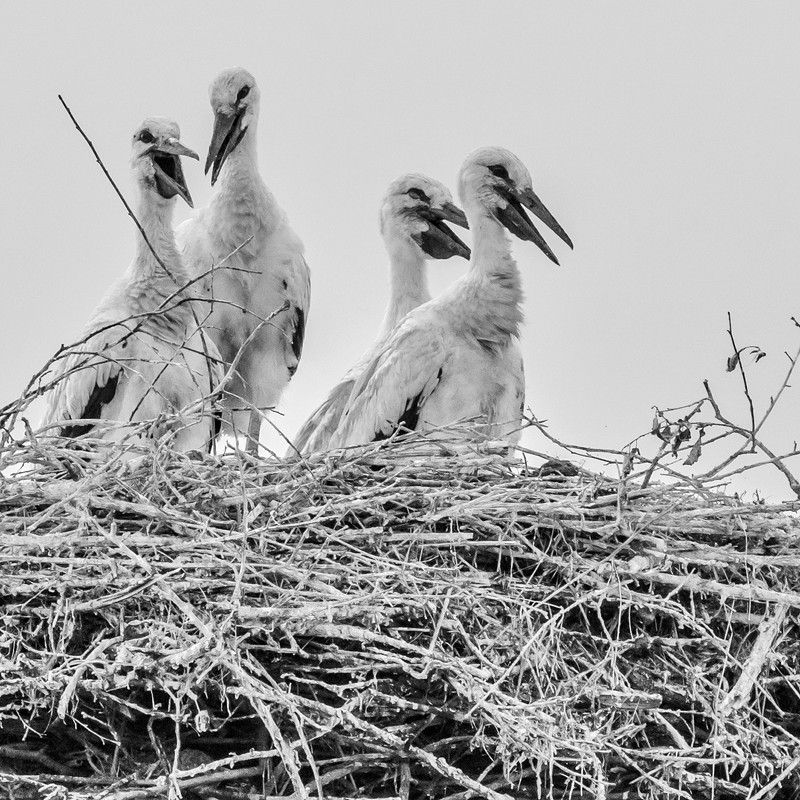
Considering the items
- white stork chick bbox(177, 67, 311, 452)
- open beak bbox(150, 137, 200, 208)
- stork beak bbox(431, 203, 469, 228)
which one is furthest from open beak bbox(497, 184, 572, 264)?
open beak bbox(150, 137, 200, 208)

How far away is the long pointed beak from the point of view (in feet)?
20.2

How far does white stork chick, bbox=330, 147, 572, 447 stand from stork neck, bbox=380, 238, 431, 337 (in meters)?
0.71

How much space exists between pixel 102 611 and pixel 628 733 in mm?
1239

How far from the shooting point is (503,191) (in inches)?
248

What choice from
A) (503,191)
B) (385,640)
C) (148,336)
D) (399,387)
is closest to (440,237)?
(503,191)

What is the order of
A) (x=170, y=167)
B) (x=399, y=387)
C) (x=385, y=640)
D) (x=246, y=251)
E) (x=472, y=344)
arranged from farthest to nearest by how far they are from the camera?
(x=246, y=251)
(x=170, y=167)
(x=472, y=344)
(x=399, y=387)
(x=385, y=640)

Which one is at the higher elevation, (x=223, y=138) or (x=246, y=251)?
(x=223, y=138)

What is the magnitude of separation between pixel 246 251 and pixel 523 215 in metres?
1.21

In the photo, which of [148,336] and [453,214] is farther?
[453,214]

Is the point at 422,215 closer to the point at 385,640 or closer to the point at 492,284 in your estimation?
the point at 492,284

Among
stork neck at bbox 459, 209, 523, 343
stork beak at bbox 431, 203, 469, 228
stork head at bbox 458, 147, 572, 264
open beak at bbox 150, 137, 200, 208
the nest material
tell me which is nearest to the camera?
the nest material

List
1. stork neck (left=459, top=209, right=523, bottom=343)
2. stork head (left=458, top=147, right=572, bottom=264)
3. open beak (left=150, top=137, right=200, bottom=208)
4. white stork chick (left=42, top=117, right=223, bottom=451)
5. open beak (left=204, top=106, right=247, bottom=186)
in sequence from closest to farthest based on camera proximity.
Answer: white stork chick (left=42, top=117, right=223, bottom=451) → stork neck (left=459, top=209, right=523, bottom=343) → open beak (left=150, top=137, right=200, bottom=208) → stork head (left=458, top=147, right=572, bottom=264) → open beak (left=204, top=106, right=247, bottom=186)

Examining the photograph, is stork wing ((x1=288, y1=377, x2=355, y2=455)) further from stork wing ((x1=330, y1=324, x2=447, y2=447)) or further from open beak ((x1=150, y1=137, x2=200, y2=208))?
open beak ((x1=150, y1=137, x2=200, y2=208))

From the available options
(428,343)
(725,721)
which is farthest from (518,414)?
(725,721)
